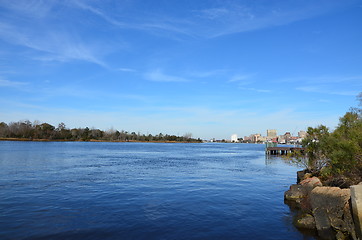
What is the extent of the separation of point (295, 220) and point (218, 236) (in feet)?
18.8

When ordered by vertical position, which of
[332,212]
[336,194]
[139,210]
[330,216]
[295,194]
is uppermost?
[336,194]

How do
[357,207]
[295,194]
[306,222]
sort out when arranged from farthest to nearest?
[295,194]
[306,222]
[357,207]

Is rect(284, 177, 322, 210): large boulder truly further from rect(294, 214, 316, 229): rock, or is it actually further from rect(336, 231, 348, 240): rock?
rect(336, 231, 348, 240): rock

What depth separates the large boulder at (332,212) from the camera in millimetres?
12648

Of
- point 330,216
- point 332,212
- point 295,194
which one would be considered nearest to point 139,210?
point 330,216

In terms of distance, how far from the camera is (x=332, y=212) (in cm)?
1400

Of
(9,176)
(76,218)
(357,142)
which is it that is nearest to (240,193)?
(357,142)

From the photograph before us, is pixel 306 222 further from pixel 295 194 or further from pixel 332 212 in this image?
pixel 295 194

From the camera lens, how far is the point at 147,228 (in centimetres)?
1314

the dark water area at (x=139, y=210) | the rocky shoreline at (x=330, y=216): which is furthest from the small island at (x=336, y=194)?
the dark water area at (x=139, y=210)

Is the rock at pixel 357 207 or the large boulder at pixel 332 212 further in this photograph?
the large boulder at pixel 332 212

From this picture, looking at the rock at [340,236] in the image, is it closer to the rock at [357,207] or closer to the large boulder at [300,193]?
the rock at [357,207]

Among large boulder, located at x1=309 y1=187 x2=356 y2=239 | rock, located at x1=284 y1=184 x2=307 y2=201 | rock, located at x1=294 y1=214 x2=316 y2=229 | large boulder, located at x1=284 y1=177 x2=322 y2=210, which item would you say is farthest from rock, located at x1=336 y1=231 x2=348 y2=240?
rock, located at x1=284 y1=184 x2=307 y2=201

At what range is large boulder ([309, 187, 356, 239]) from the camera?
498 inches
